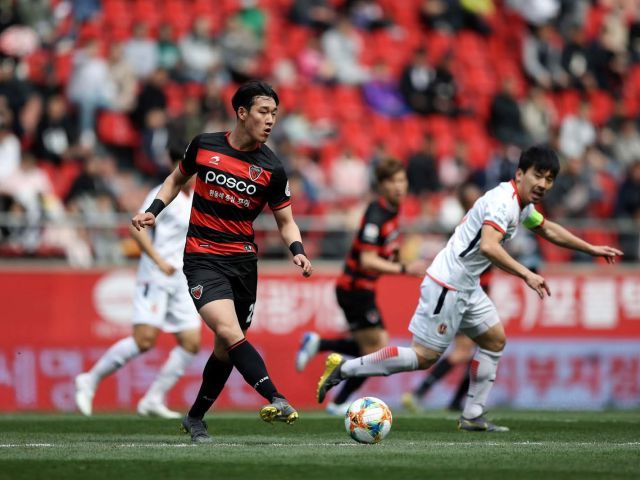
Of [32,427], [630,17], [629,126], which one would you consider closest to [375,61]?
[629,126]

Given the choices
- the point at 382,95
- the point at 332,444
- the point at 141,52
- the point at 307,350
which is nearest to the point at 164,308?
the point at 307,350

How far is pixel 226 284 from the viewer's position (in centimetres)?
911

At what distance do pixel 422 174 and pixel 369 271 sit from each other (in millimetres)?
7445

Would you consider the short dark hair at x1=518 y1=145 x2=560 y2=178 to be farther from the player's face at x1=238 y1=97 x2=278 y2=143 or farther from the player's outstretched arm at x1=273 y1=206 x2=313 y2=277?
the player's face at x1=238 y1=97 x2=278 y2=143

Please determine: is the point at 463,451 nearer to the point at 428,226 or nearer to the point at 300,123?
the point at 428,226

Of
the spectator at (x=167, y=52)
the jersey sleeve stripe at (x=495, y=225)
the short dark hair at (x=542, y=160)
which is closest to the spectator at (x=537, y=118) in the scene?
the spectator at (x=167, y=52)

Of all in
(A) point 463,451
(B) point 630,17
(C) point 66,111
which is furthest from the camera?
(B) point 630,17

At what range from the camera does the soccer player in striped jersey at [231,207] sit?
9086 millimetres

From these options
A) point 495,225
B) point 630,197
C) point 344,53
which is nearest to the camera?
point 495,225

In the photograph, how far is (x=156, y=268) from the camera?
13227mm

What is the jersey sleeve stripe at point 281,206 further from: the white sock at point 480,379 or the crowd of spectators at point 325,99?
the crowd of spectators at point 325,99

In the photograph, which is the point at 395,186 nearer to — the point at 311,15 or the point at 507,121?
the point at 507,121

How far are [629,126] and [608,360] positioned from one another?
6.80 m

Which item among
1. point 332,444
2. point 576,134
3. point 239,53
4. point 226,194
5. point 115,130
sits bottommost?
point 332,444
